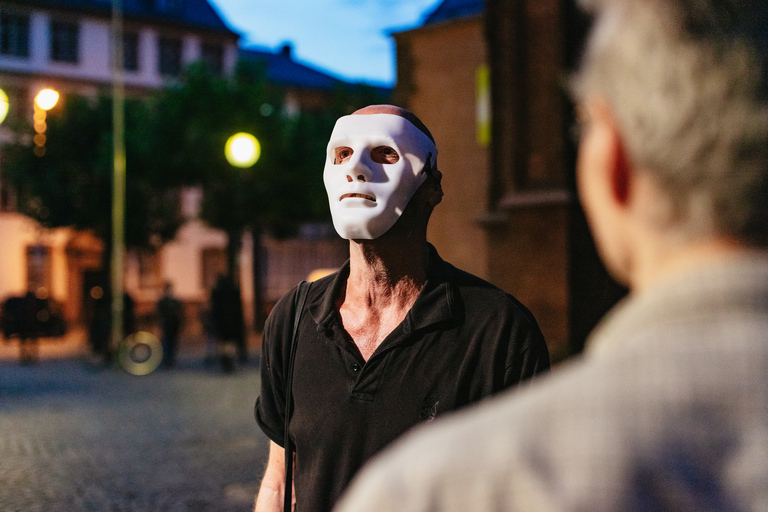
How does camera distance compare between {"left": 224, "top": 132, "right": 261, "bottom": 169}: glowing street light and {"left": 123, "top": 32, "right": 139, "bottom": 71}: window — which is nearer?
{"left": 224, "top": 132, "right": 261, "bottom": 169}: glowing street light

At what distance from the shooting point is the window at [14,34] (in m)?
33.8

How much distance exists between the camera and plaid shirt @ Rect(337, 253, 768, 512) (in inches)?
28.1

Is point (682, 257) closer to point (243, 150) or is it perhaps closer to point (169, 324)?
point (243, 150)

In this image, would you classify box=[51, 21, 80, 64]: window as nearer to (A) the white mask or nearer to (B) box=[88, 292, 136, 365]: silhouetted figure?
(B) box=[88, 292, 136, 365]: silhouetted figure

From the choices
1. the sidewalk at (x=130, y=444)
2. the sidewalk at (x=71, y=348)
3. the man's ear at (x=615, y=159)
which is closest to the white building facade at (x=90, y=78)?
the sidewalk at (x=71, y=348)

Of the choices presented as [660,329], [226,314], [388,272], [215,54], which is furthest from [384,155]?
[215,54]

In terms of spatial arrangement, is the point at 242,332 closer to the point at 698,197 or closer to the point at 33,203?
the point at 33,203

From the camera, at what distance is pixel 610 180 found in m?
0.86

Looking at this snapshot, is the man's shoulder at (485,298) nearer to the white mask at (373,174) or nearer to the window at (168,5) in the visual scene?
the white mask at (373,174)

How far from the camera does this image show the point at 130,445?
8875mm

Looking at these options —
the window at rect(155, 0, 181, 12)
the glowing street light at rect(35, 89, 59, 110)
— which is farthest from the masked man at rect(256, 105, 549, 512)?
the window at rect(155, 0, 181, 12)

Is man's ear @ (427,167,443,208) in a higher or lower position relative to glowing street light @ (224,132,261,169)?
lower

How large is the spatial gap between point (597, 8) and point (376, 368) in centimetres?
132

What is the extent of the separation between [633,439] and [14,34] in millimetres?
37395
